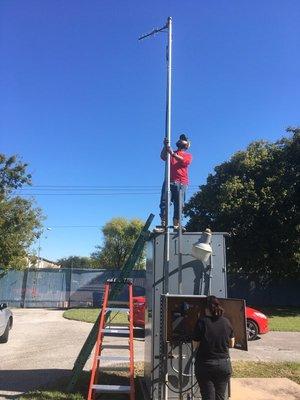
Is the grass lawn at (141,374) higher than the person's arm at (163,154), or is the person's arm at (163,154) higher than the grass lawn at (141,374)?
the person's arm at (163,154)

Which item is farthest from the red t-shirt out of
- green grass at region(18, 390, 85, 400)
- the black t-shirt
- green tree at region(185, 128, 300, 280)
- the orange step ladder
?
green tree at region(185, 128, 300, 280)

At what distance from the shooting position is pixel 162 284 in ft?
24.6

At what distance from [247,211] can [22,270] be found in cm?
1419

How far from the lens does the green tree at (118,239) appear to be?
69.8 metres

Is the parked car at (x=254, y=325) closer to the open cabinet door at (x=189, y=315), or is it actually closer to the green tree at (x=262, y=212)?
the open cabinet door at (x=189, y=315)

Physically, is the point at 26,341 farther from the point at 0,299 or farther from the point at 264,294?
the point at 264,294

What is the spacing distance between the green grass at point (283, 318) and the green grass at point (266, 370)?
7931 millimetres

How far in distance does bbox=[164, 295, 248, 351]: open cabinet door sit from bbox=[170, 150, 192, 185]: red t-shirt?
7.03 ft

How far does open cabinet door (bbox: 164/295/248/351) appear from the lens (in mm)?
6250

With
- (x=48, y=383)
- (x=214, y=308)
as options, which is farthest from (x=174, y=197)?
(x=48, y=383)

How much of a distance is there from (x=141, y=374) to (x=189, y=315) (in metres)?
3.28

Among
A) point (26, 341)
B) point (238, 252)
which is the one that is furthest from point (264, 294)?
point (26, 341)

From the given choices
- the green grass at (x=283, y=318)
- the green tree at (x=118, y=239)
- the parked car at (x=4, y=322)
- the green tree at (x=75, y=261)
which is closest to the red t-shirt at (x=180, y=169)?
the parked car at (x=4, y=322)

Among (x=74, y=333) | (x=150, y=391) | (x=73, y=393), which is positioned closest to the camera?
(x=150, y=391)
